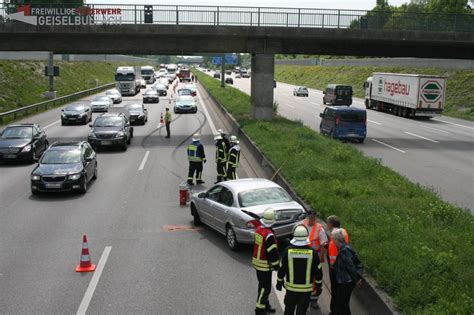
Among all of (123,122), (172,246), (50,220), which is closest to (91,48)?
(123,122)

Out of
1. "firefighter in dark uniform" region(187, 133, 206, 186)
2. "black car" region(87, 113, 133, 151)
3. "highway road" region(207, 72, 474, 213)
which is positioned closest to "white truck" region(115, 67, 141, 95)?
"highway road" region(207, 72, 474, 213)

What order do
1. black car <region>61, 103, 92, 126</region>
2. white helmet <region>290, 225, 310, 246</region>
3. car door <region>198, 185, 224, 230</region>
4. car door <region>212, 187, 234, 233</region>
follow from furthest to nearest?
1. black car <region>61, 103, 92, 126</region>
2. car door <region>198, 185, 224, 230</region>
3. car door <region>212, 187, 234, 233</region>
4. white helmet <region>290, 225, 310, 246</region>

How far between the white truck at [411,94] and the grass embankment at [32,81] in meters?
32.4

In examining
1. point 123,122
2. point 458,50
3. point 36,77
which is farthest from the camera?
point 36,77

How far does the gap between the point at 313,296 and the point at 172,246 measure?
4358 mm

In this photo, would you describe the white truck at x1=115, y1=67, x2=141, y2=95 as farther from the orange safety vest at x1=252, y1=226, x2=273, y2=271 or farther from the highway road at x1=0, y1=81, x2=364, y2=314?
the orange safety vest at x1=252, y1=226, x2=273, y2=271

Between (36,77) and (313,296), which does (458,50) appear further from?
(36,77)

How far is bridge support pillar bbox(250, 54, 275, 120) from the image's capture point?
34.8 m

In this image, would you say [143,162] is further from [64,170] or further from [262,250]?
[262,250]

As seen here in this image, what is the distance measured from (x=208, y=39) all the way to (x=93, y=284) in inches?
1032

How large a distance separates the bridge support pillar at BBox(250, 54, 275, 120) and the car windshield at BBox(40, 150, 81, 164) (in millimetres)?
18106

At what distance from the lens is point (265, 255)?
838cm

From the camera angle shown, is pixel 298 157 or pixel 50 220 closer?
pixel 50 220

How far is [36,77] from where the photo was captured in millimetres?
65750
